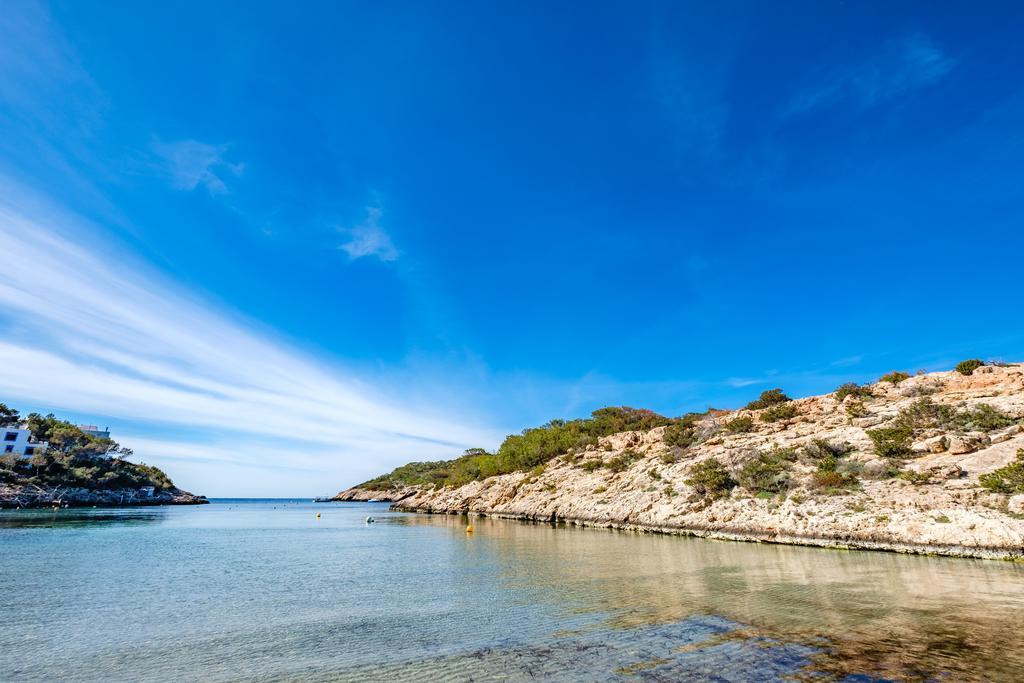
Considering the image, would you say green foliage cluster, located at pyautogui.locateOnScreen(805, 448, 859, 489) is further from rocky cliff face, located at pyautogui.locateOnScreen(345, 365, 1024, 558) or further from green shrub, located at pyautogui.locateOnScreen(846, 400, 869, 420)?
green shrub, located at pyautogui.locateOnScreen(846, 400, 869, 420)

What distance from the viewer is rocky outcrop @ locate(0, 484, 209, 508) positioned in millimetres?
107562

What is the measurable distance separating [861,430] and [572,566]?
116 ft

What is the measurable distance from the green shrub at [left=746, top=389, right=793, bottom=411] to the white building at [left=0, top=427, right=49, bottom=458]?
17677 centimetres

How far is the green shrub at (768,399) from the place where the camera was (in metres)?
75.9

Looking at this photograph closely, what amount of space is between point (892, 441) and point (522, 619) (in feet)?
133

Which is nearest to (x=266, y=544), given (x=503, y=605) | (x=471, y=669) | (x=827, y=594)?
(x=503, y=605)

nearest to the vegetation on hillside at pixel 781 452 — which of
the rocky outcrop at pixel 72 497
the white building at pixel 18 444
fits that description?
the rocky outcrop at pixel 72 497

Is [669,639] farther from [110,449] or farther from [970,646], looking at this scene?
[110,449]

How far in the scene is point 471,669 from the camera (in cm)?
1272

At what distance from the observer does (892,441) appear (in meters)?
42.2

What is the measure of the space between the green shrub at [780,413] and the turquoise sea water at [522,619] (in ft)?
110

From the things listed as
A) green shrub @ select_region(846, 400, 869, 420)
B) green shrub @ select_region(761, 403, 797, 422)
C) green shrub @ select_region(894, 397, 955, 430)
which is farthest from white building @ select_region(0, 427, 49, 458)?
green shrub @ select_region(894, 397, 955, 430)

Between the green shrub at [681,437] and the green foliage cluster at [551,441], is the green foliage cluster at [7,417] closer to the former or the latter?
the green foliage cluster at [551,441]

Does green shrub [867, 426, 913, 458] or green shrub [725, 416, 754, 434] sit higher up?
green shrub [725, 416, 754, 434]
